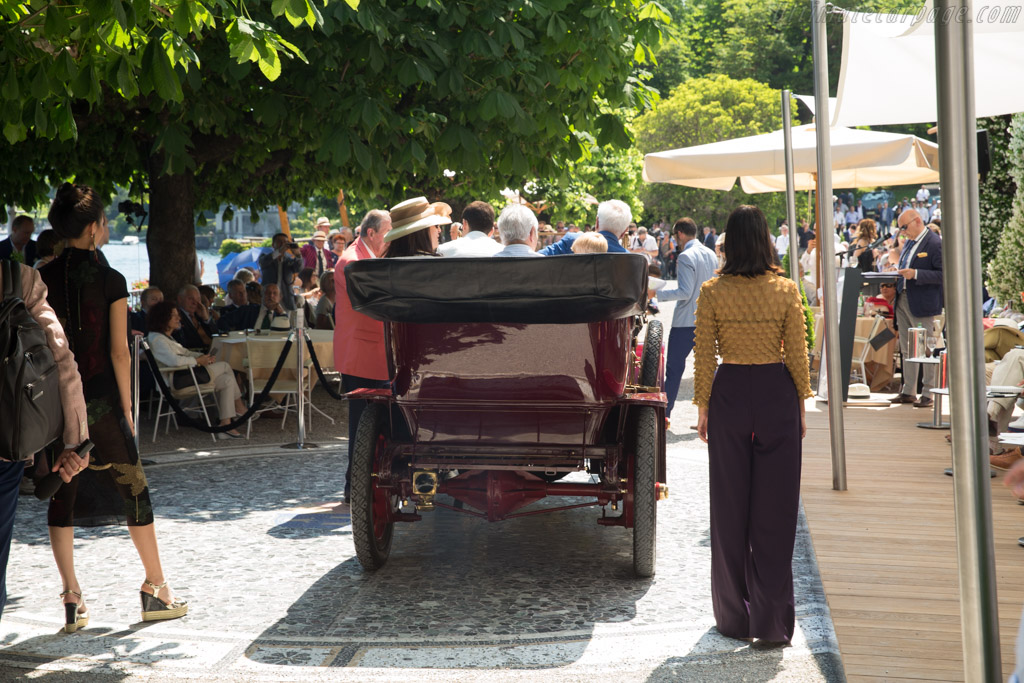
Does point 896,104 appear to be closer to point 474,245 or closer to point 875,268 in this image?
point 474,245

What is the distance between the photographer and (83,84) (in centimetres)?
564

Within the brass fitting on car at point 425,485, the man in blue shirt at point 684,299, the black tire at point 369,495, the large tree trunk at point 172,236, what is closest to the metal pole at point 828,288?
the man in blue shirt at point 684,299

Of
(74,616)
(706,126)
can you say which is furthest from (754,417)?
(706,126)

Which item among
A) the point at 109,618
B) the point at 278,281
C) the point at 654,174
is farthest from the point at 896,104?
the point at 278,281

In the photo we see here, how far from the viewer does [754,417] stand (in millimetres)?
4703

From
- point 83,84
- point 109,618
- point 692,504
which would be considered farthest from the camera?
point 692,504

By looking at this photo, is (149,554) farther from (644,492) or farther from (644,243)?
(644,243)

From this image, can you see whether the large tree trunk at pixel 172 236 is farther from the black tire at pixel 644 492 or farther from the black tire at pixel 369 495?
the black tire at pixel 644 492

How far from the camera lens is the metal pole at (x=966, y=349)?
2.94m

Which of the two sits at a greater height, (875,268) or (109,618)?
(875,268)

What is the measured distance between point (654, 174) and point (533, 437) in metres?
7.99

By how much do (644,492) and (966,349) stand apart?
281cm

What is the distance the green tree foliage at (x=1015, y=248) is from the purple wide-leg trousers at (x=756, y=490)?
6.50 metres

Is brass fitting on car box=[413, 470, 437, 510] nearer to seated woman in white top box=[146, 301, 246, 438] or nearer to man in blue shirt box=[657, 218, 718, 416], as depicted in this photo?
seated woman in white top box=[146, 301, 246, 438]
